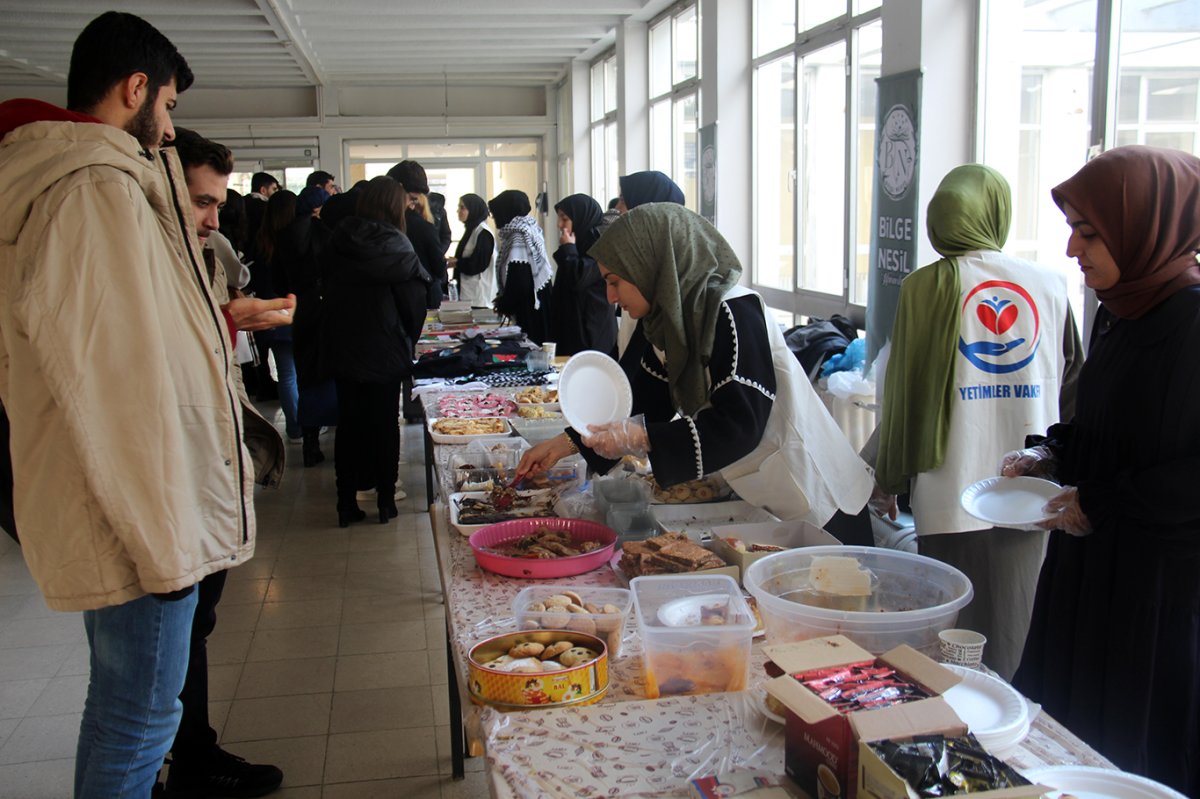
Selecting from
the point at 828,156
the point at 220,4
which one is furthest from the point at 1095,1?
the point at 220,4

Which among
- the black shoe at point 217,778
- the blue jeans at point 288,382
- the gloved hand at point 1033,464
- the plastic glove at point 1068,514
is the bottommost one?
the black shoe at point 217,778

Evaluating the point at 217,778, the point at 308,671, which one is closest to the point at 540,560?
the point at 217,778

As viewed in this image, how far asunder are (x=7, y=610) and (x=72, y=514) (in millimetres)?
2891

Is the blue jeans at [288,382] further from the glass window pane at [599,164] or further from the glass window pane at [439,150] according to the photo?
the glass window pane at [439,150]

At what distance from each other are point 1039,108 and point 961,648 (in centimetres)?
304

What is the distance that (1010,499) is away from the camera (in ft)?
6.12

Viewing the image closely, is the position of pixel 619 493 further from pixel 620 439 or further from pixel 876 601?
pixel 876 601

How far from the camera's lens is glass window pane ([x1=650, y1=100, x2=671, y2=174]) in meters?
8.96

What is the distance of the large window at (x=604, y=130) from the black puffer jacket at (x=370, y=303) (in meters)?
6.63

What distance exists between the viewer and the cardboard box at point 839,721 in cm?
106

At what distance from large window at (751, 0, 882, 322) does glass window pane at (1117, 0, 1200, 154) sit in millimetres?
1740

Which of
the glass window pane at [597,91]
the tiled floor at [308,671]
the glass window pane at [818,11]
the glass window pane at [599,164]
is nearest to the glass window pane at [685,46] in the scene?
the glass window pane at [818,11]

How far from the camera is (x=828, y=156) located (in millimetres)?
5781

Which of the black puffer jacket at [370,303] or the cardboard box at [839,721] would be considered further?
the black puffer jacket at [370,303]
